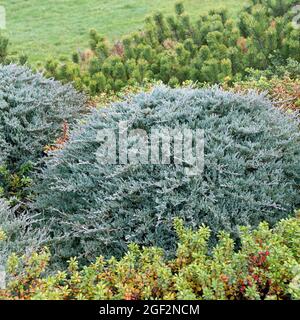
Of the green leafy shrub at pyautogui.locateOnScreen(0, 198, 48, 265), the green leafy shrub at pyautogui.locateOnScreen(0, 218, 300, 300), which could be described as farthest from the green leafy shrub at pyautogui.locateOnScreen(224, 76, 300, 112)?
the green leafy shrub at pyautogui.locateOnScreen(0, 198, 48, 265)

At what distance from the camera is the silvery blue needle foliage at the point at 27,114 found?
5047mm

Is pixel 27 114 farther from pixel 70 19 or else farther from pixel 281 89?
pixel 70 19

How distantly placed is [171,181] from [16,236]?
1.12 meters

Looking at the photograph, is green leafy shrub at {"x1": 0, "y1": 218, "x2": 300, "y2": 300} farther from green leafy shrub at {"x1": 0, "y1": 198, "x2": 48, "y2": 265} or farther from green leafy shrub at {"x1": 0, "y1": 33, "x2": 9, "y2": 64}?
green leafy shrub at {"x1": 0, "y1": 33, "x2": 9, "y2": 64}

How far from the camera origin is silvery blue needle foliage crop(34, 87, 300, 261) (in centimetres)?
387

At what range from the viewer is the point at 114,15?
12.7 metres

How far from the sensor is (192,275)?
124 inches

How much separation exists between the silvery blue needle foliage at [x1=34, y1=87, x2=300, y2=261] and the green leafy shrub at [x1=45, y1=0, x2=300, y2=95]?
6.76ft

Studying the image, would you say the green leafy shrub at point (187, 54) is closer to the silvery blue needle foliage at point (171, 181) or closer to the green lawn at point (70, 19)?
the silvery blue needle foliage at point (171, 181)

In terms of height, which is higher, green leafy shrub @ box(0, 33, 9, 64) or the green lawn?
green leafy shrub @ box(0, 33, 9, 64)

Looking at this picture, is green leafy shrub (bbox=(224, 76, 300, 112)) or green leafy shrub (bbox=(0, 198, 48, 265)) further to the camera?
green leafy shrub (bbox=(224, 76, 300, 112))

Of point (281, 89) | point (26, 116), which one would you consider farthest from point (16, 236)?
point (281, 89)
